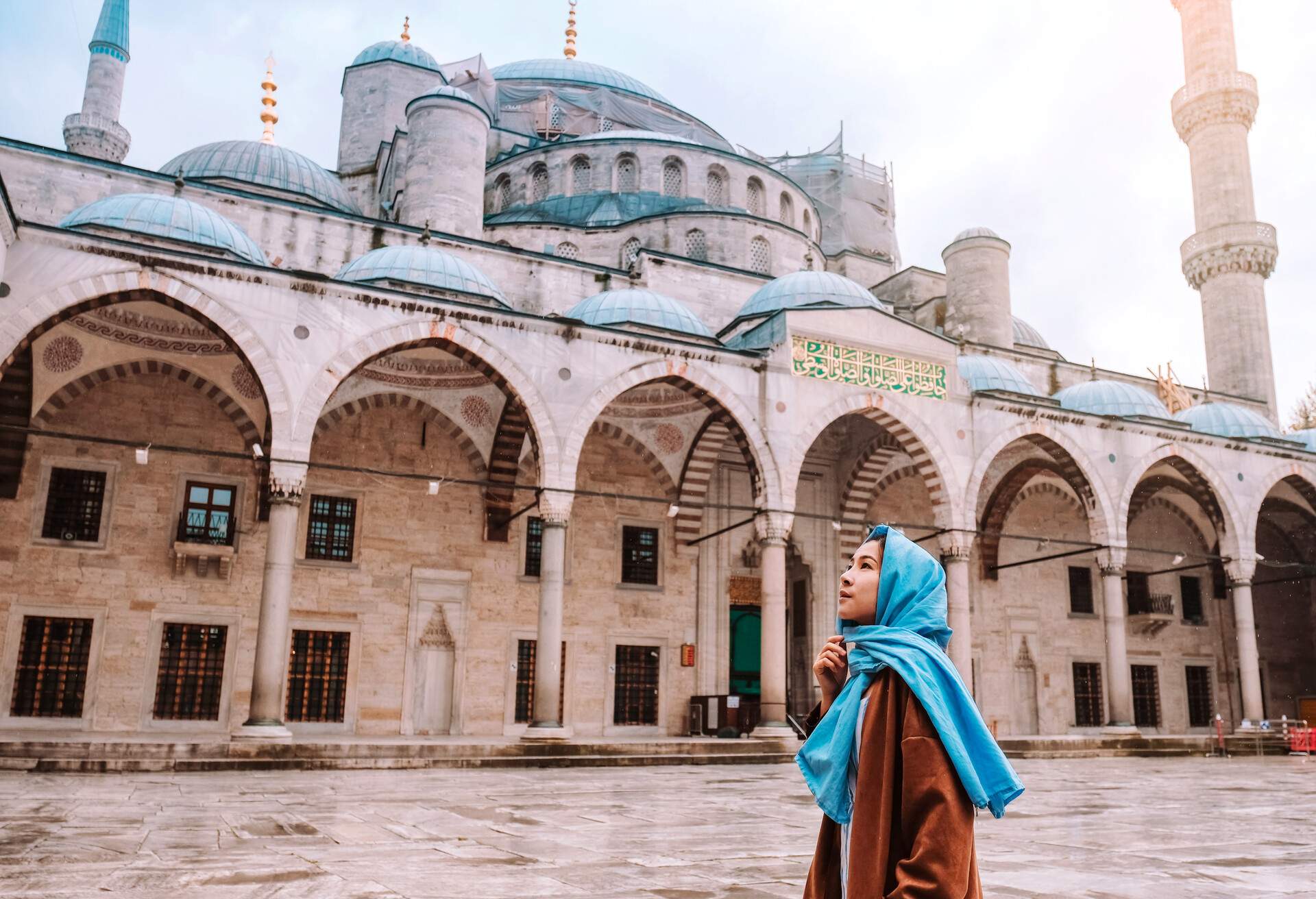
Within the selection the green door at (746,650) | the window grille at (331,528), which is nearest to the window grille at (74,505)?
the window grille at (331,528)

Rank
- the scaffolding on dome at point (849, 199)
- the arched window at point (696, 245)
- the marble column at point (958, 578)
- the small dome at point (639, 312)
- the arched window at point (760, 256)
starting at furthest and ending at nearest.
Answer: the scaffolding on dome at point (849, 199) → the arched window at point (760, 256) → the arched window at point (696, 245) → the marble column at point (958, 578) → the small dome at point (639, 312)

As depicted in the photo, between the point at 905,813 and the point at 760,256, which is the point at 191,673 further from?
the point at 905,813

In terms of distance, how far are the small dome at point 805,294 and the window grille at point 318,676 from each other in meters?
7.52

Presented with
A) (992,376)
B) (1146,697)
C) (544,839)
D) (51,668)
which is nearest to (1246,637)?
(1146,697)

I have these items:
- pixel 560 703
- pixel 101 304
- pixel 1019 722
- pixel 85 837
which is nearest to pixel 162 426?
pixel 101 304

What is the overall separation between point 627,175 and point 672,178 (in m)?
0.86

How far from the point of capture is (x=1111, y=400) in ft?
55.7

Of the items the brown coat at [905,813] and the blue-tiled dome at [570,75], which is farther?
the blue-tiled dome at [570,75]

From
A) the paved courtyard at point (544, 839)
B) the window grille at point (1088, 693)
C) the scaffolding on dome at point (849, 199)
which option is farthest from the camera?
the scaffolding on dome at point (849, 199)

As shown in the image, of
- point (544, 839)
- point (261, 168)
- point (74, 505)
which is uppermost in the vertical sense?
point (261, 168)

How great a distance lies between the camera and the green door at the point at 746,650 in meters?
17.0

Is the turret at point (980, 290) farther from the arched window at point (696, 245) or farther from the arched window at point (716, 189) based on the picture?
the arched window at point (696, 245)

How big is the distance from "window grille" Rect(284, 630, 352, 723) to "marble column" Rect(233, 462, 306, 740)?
2.87 metres

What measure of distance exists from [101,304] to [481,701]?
7.08 metres
